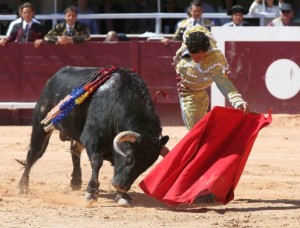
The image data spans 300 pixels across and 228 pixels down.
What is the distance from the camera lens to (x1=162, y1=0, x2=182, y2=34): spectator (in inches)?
543

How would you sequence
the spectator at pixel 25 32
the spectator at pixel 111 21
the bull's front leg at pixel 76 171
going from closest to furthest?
the bull's front leg at pixel 76 171
the spectator at pixel 25 32
the spectator at pixel 111 21

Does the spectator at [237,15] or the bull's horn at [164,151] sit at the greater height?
the spectator at [237,15]

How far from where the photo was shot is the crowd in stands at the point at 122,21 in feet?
40.4

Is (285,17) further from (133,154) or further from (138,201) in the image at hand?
(133,154)

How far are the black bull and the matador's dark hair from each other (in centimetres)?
46

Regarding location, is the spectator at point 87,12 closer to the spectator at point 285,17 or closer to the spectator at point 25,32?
the spectator at point 25,32

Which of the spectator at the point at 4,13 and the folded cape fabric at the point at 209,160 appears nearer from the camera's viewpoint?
the folded cape fabric at the point at 209,160

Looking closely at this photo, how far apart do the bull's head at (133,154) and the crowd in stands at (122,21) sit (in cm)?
519

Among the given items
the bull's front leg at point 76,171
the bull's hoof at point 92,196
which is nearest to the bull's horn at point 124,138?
the bull's hoof at point 92,196

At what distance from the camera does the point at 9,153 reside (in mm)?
10305

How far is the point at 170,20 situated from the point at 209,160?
6760mm

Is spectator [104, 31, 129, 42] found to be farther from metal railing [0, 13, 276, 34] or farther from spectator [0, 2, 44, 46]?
spectator [0, 2, 44, 46]

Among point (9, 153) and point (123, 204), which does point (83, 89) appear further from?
point (9, 153)

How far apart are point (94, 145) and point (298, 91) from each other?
522cm
